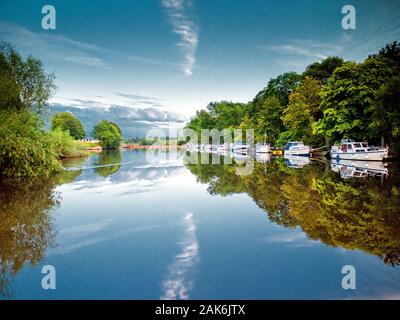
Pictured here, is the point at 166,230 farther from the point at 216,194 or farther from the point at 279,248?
the point at 216,194

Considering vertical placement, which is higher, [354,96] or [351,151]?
[354,96]

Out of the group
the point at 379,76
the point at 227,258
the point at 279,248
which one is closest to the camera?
the point at 227,258

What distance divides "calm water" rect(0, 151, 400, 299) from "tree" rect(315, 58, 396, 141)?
25.1 metres

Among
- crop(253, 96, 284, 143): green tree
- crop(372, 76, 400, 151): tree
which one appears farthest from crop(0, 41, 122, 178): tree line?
crop(253, 96, 284, 143): green tree

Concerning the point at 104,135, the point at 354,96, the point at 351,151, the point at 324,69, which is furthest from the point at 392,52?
the point at 104,135

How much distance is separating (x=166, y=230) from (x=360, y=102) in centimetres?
3292

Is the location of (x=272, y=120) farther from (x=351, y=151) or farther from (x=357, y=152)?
(x=357, y=152)

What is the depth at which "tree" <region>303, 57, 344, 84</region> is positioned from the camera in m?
52.2

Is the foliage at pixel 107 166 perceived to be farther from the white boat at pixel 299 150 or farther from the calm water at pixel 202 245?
the white boat at pixel 299 150

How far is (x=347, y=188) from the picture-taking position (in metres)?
14.2

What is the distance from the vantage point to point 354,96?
3566cm

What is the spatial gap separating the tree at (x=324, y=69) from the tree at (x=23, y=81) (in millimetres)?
38697

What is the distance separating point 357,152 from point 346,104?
18.8ft
